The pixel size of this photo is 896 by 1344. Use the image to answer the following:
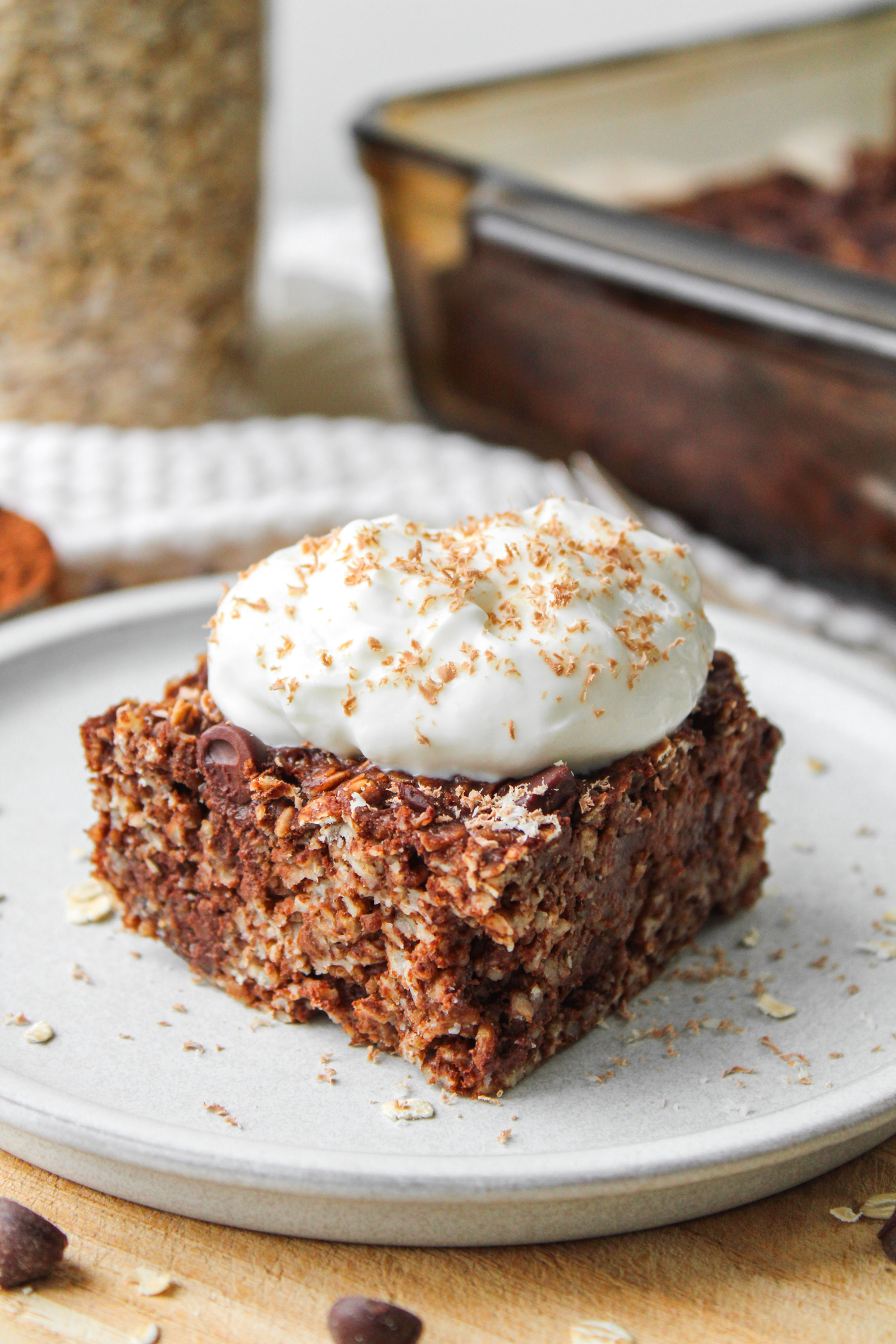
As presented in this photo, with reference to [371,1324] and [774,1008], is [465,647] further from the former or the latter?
[371,1324]

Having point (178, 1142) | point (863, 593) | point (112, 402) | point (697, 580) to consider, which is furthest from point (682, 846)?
point (112, 402)

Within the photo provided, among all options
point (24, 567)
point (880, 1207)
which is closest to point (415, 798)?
point (880, 1207)

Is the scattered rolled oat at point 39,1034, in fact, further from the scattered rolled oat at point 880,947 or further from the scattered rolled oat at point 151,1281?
the scattered rolled oat at point 880,947

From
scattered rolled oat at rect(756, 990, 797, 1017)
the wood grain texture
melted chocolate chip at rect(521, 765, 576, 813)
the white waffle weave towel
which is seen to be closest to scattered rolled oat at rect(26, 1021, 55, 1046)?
the wood grain texture

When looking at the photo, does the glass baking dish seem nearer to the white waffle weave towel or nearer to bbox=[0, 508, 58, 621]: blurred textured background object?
the white waffle weave towel

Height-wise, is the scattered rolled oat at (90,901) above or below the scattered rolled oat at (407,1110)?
below

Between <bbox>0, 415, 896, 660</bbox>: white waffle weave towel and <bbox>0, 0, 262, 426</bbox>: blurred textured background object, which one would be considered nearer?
<bbox>0, 415, 896, 660</bbox>: white waffle weave towel

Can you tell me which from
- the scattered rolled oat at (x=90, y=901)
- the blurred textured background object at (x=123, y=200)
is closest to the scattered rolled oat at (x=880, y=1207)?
the scattered rolled oat at (x=90, y=901)
